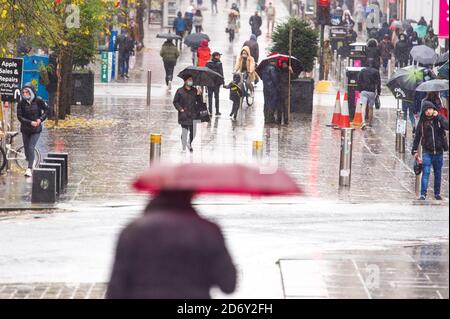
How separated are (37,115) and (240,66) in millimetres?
12291

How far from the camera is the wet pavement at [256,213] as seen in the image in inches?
546

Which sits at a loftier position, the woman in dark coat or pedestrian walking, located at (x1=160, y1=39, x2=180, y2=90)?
pedestrian walking, located at (x1=160, y1=39, x2=180, y2=90)

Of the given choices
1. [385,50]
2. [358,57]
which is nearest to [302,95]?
[358,57]

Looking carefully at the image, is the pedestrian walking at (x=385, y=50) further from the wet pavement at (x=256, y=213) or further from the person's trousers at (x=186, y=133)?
the person's trousers at (x=186, y=133)

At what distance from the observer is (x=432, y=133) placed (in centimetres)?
2089

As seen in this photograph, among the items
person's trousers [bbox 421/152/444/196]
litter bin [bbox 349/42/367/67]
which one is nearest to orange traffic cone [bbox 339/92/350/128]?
litter bin [bbox 349/42/367/67]

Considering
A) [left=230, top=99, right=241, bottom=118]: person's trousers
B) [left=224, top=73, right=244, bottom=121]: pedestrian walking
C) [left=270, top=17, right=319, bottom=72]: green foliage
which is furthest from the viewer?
[left=270, top=17, right=319, bottom=72]: green foliage

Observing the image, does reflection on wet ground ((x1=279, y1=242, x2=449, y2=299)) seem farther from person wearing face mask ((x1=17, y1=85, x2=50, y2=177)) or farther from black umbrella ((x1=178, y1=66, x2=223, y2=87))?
black umbrella ((x1=178, y1=66, x2=223, y2=87))

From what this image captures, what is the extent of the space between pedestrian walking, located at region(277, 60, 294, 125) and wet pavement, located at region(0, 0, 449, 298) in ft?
1.22

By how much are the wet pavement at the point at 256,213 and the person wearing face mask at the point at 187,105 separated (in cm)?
49

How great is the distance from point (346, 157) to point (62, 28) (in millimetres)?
10644

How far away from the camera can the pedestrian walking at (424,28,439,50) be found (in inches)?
1989

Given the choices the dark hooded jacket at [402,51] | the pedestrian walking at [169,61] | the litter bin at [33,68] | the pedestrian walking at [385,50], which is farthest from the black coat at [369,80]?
the pedestrian walking at [385,50]
